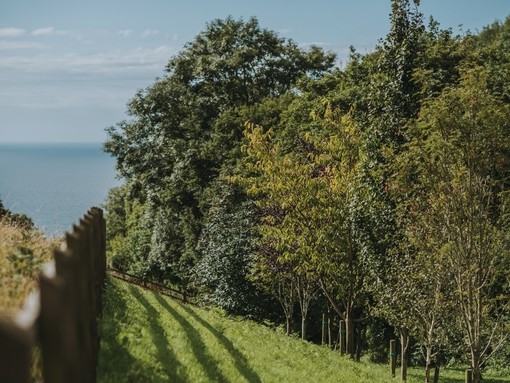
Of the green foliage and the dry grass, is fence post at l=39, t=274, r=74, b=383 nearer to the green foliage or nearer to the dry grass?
the dry grass

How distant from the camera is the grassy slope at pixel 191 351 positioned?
31.6ft

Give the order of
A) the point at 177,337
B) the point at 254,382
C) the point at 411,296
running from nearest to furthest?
the point at 254,382 < the point at 177,337 < the point at 411,296

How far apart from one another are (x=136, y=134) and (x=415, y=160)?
32915 mm

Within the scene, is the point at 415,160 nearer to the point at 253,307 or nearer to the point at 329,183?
the point at 329,183

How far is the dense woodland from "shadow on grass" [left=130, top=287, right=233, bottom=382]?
265 inches

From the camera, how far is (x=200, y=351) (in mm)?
12562

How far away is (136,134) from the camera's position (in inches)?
1829

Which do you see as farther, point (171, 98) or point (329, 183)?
point (171, 98)

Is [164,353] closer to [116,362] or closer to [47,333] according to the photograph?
[116,362]

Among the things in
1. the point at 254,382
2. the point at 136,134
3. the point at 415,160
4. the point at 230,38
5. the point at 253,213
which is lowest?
the point at 254,382

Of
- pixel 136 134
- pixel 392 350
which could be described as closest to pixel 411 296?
pixel 392 350

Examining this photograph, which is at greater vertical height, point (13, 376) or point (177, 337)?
point (13, 376)

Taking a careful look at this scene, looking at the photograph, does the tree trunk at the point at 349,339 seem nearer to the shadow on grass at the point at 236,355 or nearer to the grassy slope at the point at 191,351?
the grassy slope at the point at 191,351

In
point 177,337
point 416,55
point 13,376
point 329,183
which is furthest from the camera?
point 329,183
